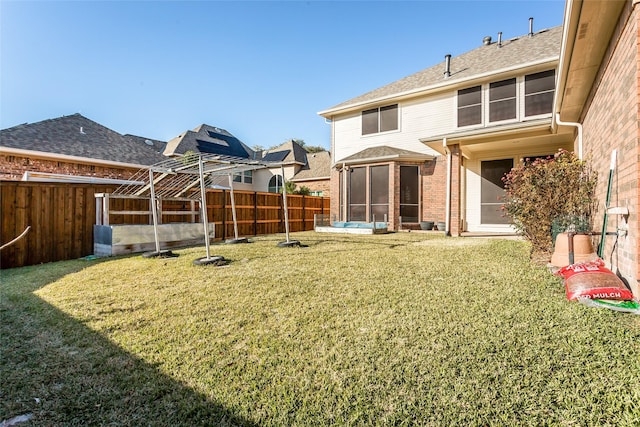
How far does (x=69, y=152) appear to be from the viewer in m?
13.2

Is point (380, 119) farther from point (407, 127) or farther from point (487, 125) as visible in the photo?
point (487, 125)

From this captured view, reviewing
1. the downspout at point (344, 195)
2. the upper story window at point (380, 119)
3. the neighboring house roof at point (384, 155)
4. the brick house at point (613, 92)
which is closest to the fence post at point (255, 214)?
the downspout at point (344, 195)

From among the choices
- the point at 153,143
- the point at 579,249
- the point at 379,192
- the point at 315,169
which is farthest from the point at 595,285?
the point at 153,143

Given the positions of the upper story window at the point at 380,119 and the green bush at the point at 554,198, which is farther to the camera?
the upper story window at the point at 380,119

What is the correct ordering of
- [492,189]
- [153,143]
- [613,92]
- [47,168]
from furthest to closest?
[153,143] < [47,168] < [492,189] < [613,92]

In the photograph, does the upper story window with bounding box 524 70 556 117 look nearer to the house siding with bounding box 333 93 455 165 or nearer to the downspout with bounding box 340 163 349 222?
the house siding with bounding box 333 93 455 165

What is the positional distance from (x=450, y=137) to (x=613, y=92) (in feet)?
19.6

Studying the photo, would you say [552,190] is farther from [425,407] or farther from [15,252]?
[15,252]

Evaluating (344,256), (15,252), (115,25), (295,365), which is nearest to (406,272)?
(344,256)

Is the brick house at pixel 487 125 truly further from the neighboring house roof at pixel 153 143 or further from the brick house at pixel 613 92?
the neighboring house roof at pixel 153 143

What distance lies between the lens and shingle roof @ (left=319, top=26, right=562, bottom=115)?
1118 cm

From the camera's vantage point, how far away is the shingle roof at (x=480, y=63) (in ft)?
36.7

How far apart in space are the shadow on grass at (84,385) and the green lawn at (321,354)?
10 mm

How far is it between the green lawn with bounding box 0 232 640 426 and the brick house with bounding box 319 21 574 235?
750 cm
